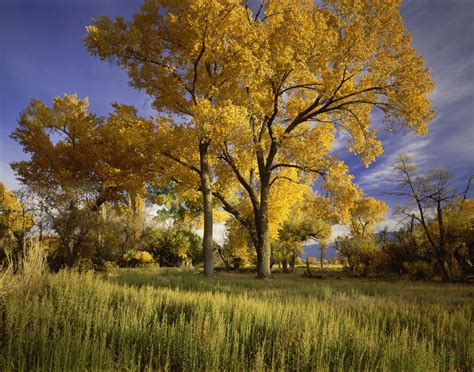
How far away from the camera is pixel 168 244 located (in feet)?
96.5

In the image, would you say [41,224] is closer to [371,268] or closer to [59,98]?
[59,98]

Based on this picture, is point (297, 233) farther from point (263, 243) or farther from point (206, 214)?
point (206, 214)

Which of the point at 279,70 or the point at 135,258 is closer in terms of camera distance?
the point at 279,70

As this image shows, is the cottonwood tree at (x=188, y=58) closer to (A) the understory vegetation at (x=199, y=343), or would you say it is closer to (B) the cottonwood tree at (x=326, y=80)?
(B) the cottonwood tree at (x=326, y=80)

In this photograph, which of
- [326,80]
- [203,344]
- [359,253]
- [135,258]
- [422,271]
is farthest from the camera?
[135,258]

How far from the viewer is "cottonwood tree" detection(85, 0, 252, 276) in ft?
41.4

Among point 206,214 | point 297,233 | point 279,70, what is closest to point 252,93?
point 279,70

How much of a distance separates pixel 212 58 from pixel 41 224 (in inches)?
427

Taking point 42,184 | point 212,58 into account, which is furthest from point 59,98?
point 212,58

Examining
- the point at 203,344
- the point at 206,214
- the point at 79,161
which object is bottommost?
the point at 203,344

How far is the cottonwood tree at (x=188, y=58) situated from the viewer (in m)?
12.6

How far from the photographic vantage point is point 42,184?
16.0 m

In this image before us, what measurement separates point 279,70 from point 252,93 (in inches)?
70.2

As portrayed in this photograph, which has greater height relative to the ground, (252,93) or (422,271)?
(252,93)
